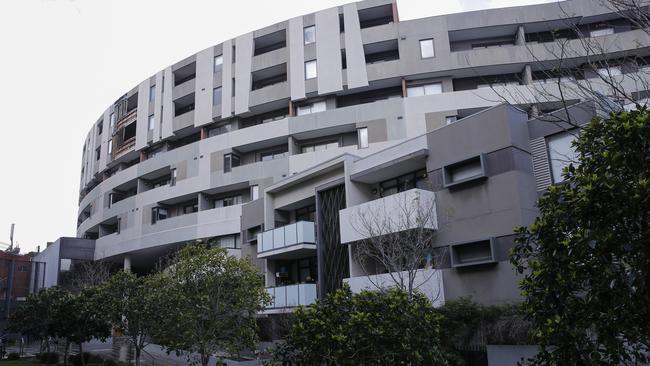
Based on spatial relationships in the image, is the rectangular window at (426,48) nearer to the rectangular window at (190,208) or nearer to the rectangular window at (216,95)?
the rectangular window at (216,95)

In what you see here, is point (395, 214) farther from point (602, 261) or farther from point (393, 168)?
point (602, 261)

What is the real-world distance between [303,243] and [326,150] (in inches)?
474

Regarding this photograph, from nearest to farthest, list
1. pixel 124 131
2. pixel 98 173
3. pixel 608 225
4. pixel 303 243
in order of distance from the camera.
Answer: pixel 608 225, pixel 303 243, pixel 124 131, pixel 98 173

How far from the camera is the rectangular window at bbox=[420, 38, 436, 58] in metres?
37.6

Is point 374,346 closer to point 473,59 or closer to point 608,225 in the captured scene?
point 608,225

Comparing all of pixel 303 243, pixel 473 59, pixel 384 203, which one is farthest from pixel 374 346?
pixel 473 59

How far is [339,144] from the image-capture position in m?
39.1

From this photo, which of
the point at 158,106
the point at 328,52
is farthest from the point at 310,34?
the point at 158,106

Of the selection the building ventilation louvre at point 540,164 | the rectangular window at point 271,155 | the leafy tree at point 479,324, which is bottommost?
the leafy tree at point 479,324

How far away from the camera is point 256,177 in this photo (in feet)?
132

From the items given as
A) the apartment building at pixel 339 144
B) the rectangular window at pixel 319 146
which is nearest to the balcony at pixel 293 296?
the apartment building at pixel 339 144

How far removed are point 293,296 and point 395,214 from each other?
8.44 m

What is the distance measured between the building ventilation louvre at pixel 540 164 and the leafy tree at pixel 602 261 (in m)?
12.7

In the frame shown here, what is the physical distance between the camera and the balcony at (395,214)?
2034 centimetres
